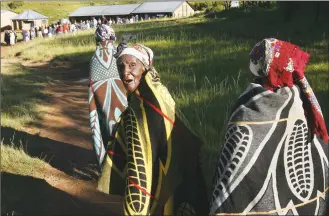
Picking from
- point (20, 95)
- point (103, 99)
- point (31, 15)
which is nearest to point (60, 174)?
point (103, 99)

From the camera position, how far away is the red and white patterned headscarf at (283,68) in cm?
235

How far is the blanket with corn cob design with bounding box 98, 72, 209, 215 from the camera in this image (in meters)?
2.58

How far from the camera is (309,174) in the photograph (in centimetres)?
246

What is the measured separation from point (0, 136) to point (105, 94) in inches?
95.5

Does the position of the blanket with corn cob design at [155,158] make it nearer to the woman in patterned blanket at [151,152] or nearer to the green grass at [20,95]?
the woman in patterned blanket at [151,152]

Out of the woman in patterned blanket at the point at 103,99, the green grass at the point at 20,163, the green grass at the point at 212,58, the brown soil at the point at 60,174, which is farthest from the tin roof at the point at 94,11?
the woman in patterned blanket at the point at 103,99

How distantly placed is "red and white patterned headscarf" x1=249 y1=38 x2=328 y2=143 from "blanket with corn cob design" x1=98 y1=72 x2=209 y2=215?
1.98 feet

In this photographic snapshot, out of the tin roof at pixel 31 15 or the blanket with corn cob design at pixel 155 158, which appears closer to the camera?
the blanket with corn cob design at pixel 155 158

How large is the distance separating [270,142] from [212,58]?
24.2 ft

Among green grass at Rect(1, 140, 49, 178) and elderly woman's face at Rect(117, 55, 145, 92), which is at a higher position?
elderly woman's face at Rect(117, 55, 145, 92)

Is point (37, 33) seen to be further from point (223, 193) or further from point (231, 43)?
point (223, 193)

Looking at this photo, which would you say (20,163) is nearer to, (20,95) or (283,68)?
(283,68)

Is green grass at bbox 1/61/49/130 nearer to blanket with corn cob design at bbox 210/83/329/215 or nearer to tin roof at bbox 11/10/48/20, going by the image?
tin roof at bbox 11/10/48/20

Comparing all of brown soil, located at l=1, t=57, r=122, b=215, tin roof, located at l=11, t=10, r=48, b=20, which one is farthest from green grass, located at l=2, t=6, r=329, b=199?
tin roof, located at l=11, t=10, r=48, b=20
